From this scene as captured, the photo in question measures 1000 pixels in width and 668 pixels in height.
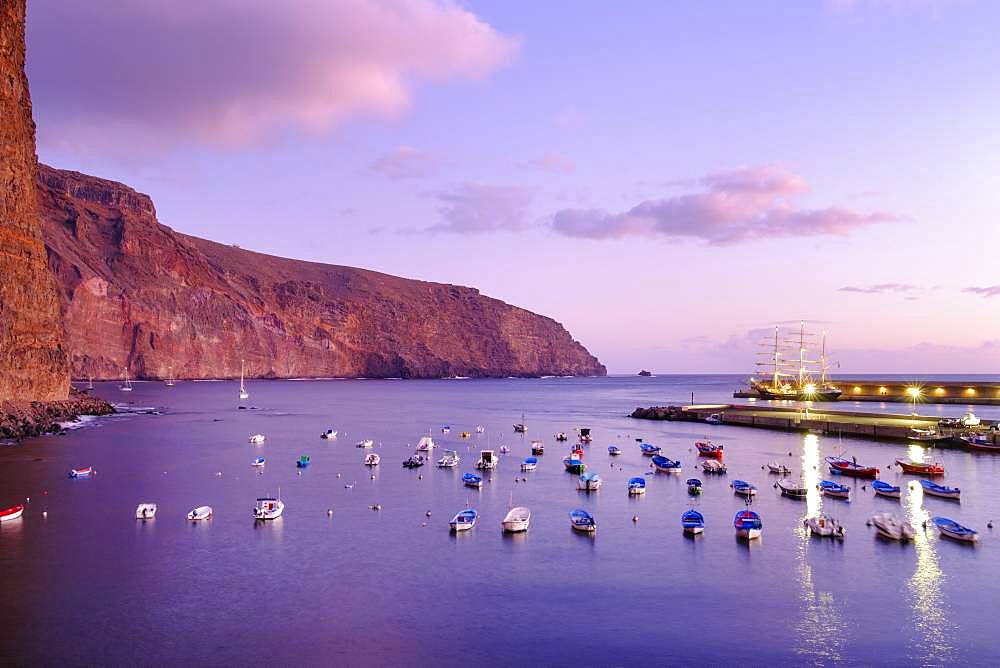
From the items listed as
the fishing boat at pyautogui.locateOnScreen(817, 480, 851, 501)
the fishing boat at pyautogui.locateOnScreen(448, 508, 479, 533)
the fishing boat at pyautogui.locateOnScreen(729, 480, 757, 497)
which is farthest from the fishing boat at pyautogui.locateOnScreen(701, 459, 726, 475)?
the fishing boat at pyautogui.locateOnScreen(448, 508, 479, 533)

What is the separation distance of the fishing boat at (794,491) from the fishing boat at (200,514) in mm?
40127

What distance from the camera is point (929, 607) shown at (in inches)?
1215

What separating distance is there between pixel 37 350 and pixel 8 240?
14.5 m

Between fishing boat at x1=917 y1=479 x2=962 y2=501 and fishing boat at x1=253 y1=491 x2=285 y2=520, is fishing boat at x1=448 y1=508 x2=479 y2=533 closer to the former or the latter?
fishing boat at x1=253 y1=491 x2=285 y2=520

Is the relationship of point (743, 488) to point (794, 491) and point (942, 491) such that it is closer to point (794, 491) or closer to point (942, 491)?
point (794, 491)

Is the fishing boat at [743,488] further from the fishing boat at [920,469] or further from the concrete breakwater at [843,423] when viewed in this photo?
the concrete breakwater at [843,423]

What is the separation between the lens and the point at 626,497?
5519 cm

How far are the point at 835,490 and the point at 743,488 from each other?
21.1ft

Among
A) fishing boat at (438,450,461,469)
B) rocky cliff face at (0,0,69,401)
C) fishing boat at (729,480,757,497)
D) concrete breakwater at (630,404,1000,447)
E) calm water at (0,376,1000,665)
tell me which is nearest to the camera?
calm water at (0,376,1000,665)

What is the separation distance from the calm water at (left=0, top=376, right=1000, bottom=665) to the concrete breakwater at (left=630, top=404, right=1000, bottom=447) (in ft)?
73.5

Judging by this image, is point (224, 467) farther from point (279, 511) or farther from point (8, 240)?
point (8, 240)

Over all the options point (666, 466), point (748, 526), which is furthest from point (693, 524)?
point (666, 466)

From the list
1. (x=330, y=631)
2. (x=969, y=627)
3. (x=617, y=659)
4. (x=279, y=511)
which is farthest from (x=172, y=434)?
(x=969, y=627)

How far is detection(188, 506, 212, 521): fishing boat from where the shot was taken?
148 ft
